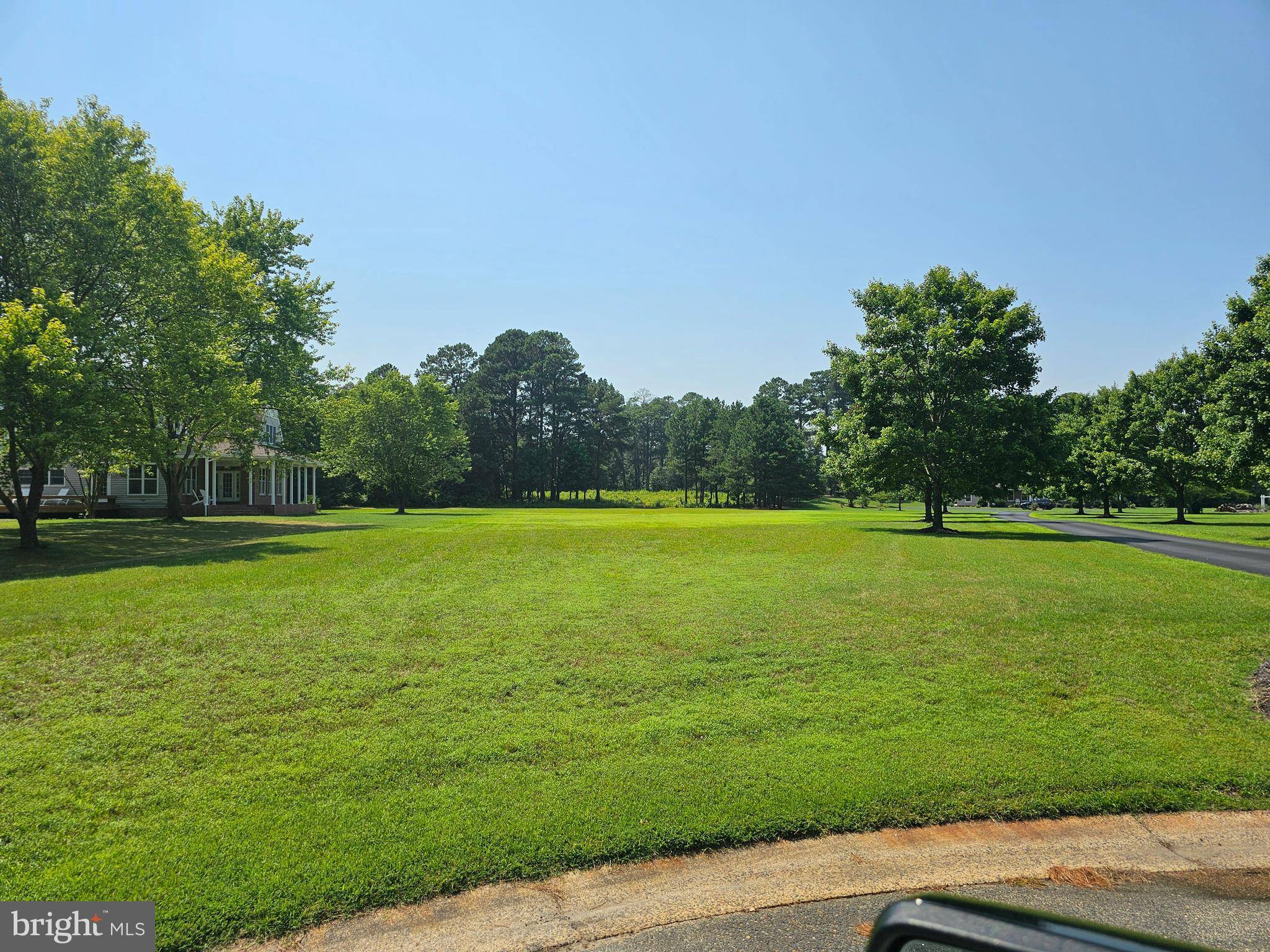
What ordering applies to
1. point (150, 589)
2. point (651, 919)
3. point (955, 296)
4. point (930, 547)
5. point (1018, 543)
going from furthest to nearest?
point (955, 296) < point (1018, 543) < point (930, 547) < point (150, 589) < point (651, 919)

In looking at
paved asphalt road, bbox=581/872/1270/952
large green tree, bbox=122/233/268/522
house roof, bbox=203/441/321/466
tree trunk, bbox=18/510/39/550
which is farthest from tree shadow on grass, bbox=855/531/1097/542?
house roof, bbox=203/441/321/466

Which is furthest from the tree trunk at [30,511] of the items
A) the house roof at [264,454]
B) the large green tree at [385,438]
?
the large green tree at [385,438]

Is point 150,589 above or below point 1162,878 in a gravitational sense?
above

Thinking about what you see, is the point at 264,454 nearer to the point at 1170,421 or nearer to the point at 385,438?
the point at 385,438

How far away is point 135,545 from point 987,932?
75.6ft

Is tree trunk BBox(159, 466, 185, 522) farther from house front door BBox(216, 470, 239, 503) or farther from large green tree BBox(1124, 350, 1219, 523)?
large green tree BBox(1124, 350, 1219, 523)

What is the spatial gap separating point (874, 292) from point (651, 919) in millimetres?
31089

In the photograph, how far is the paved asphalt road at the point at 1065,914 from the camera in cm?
413

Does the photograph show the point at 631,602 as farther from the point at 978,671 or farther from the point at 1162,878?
the point at 1162,878

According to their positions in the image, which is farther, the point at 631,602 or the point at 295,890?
the point at 631,602

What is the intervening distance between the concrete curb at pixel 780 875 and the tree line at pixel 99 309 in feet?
55.5

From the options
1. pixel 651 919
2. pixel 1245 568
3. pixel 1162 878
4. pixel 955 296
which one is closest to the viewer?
pixel 651 919

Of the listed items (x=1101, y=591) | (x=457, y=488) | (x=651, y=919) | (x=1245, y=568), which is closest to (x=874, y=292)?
(x=1245, y=568)

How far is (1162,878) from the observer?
4.89 metres
